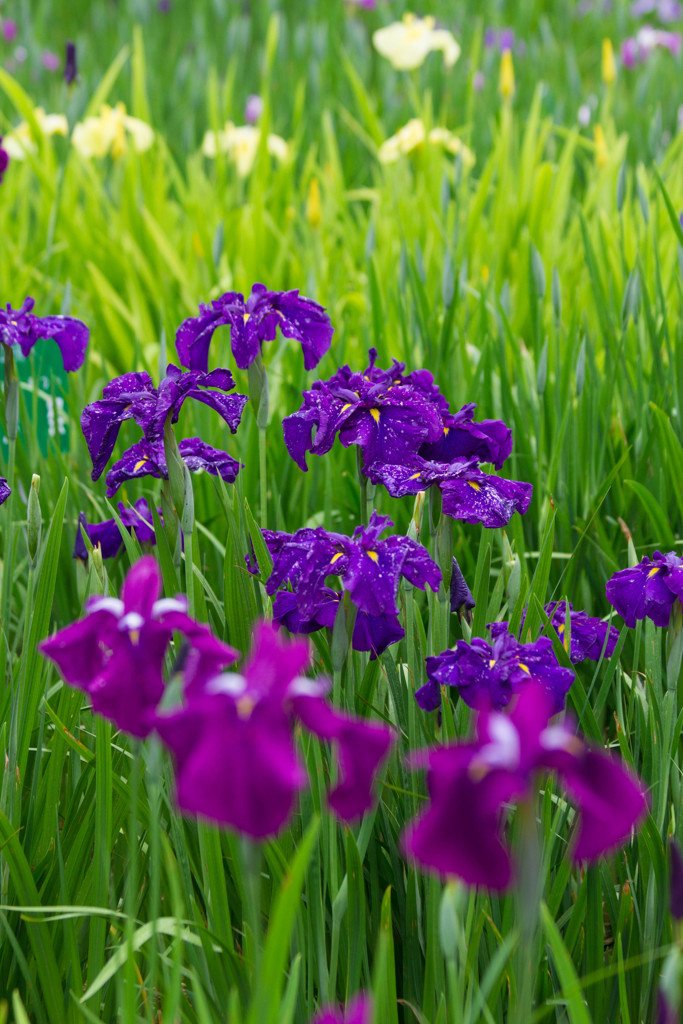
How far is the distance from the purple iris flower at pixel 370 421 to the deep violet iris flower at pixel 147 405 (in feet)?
0.28

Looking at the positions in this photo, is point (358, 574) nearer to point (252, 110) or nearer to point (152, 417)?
point (152, 417)

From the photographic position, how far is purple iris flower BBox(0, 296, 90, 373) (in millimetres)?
1173

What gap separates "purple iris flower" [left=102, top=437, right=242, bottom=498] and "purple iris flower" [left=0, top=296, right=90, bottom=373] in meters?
0.24

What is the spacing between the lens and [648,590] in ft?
3.14

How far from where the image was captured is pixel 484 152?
153 inches

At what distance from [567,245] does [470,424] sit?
177 centimetres

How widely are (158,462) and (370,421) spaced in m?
0.25

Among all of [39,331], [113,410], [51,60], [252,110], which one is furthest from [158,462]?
[51,60]

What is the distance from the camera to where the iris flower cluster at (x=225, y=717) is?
456 mm

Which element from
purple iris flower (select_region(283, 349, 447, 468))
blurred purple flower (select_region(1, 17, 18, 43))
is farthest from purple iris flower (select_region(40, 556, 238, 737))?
blurred purple flower (select_region(1, 17, 18, 43))

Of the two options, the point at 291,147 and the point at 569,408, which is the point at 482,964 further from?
the point at 291,147

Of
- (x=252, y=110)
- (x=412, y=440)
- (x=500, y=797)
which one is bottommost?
(x=500, y=797)

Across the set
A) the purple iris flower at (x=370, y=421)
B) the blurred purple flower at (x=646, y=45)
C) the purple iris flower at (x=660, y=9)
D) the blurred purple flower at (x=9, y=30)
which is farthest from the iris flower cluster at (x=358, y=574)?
the purple iris flower at (x=660, y=9)

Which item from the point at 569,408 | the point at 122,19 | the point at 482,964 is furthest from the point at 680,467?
the point at 122,19
